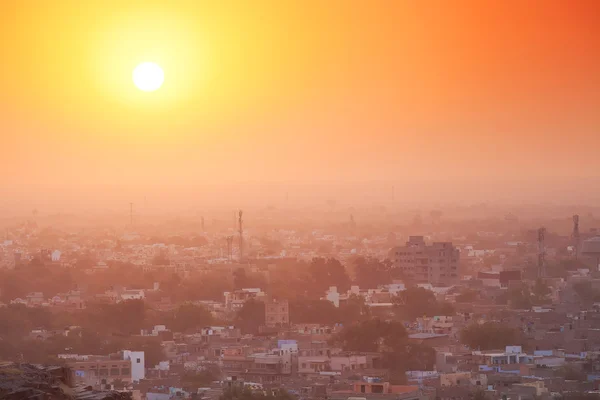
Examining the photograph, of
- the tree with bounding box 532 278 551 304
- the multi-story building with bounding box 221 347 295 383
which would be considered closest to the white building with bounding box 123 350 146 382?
the multi-story building with bounding box 221 347 295 383

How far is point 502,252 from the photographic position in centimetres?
8281

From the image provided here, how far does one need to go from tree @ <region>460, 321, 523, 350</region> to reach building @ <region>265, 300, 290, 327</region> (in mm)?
8130

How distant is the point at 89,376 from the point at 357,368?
5.85m

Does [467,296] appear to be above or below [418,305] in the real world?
above

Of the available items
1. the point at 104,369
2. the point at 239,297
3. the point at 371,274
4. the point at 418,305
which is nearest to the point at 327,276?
the point at 371,274

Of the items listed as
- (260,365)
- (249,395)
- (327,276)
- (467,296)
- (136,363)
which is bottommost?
(249,395)

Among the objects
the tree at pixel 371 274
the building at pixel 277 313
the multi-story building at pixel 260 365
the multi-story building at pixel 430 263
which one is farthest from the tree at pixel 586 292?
the multi-story building at pixel 260 365

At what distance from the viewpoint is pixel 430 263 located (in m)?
65.3

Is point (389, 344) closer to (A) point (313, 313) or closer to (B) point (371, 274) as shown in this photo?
(A) point (313, 313)

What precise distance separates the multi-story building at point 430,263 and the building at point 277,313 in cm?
1666

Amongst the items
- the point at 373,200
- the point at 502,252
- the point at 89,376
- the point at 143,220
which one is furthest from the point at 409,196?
the point at 89,376

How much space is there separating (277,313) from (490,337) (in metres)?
10.3

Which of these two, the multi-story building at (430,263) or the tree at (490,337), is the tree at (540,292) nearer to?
the multi-story building at (430,263)

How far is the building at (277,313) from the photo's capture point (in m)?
46.1
